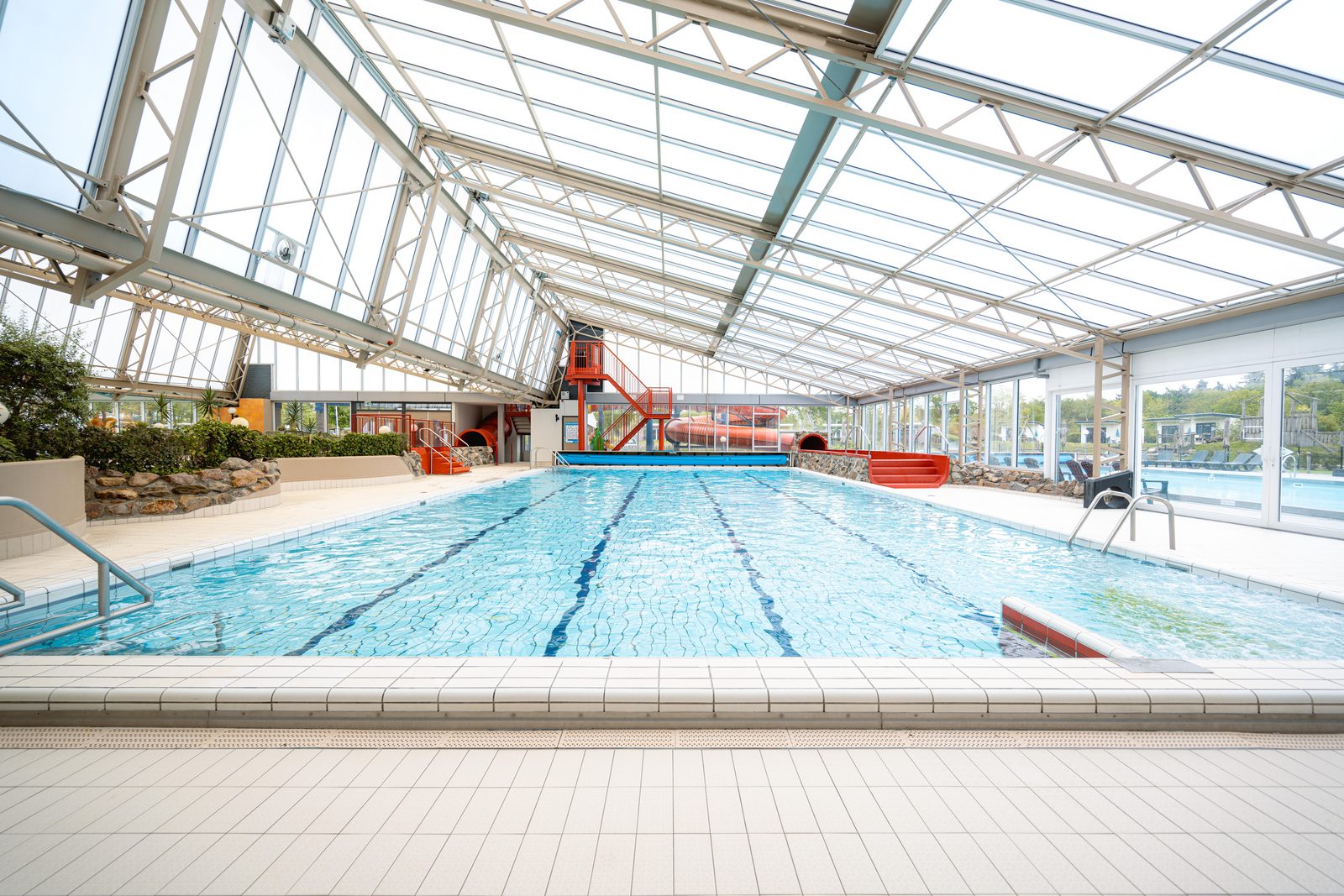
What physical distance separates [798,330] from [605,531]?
9.96 metres

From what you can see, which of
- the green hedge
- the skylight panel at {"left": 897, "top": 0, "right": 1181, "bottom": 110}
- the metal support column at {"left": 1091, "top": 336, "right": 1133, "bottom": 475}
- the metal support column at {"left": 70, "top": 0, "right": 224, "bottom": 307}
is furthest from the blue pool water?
the skylight panel at {"left": 897, "top": 0, "right": 1181, "bottom": 110}

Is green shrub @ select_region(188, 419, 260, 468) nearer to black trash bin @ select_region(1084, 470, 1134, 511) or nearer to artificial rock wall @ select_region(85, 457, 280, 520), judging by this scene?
artificial rock wall @ select_region(85, 457, 280, 520)

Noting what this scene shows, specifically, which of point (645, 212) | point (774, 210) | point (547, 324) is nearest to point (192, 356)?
point (547, 324)

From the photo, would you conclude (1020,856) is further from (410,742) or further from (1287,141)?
(1287,141)

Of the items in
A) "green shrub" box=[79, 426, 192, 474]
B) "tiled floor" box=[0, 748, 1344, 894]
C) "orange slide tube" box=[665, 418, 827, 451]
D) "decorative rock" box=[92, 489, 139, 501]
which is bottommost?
"tiled floor" box=[0, 748, 1344, 894]

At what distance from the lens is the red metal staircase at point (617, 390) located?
68.6 ft

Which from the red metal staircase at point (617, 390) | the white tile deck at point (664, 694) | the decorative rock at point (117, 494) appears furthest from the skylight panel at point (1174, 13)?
the red metal staircase at point (617, 390)

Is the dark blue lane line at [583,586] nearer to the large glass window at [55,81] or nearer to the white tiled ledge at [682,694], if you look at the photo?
the white tiled ledge at [682,694]

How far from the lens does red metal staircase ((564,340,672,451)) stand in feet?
68.6

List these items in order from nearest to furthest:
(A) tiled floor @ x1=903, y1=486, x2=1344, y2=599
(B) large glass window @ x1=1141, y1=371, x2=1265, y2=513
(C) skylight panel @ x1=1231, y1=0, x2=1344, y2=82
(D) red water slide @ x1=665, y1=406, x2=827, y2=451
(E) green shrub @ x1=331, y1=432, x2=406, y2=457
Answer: (C) skylight panel @ x1=1231, y1=0, x2=1344, y2=82 < (A) tiled floor @ x1=903, y1=486, x2=1344, y2=599 < (B) large glass window @ x1=1141, y1=371, x2=1265, y2=513 < (E) green shrub @ x1=331, y1=432, x2=406, y2=457 < (D) red water slide @ x1=665, y1=406, x2=827, y2=451

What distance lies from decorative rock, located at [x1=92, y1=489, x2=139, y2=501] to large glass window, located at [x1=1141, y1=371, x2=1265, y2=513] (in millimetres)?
14198

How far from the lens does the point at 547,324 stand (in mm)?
20906

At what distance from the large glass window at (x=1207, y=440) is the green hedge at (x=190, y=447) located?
46.6ft

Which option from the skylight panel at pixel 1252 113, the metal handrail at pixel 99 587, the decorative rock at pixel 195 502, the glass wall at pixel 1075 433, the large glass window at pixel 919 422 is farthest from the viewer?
the large glass window at pixel 919 422
